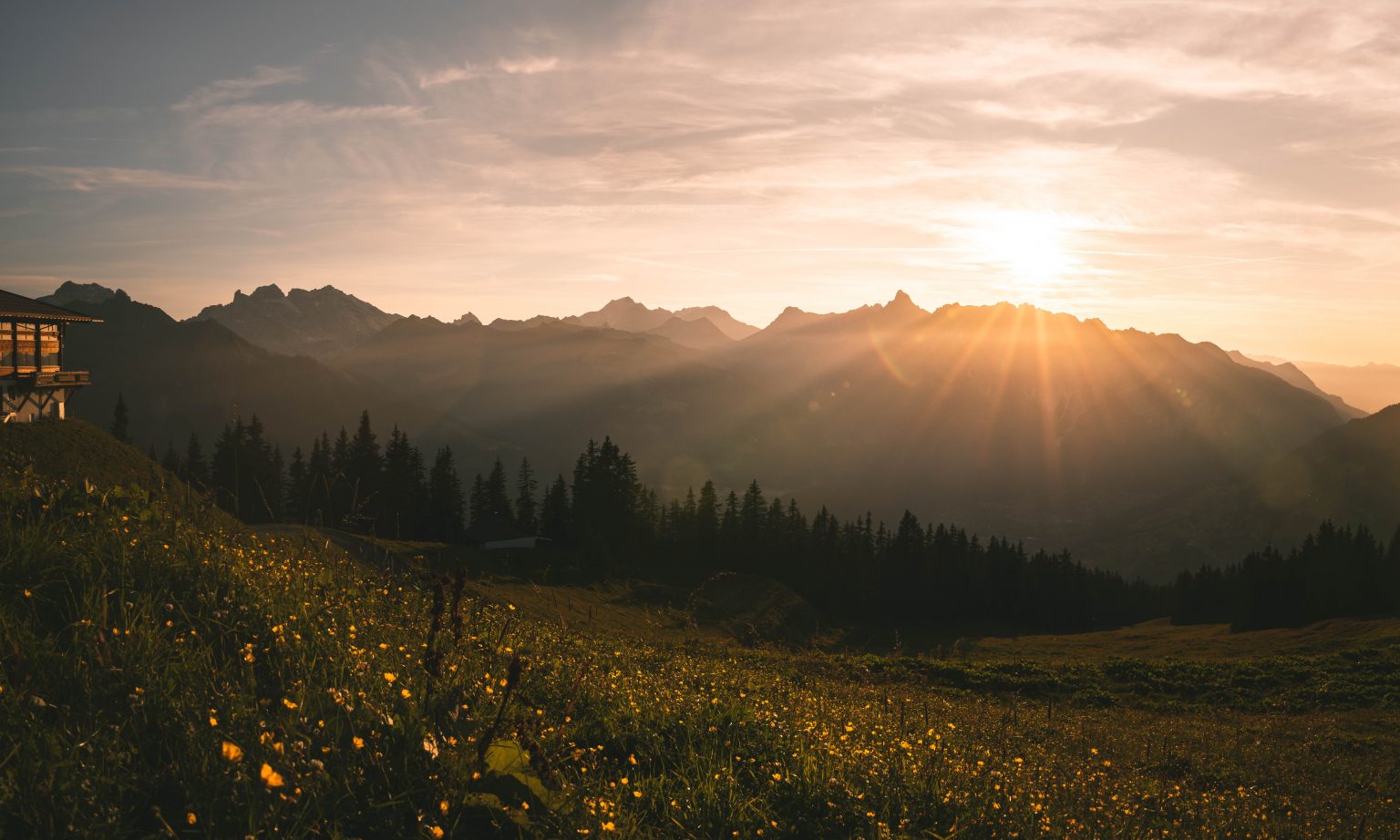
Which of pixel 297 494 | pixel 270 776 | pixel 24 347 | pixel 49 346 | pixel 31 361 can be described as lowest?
pixel 297 494

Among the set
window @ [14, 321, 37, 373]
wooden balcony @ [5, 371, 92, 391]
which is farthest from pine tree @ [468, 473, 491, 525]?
window @ [14, 321, 37, 373]

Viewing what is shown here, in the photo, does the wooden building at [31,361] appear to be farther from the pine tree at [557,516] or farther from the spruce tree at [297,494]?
the pine tree at [557,516]

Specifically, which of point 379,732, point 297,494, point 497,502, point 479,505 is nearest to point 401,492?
point 297,494

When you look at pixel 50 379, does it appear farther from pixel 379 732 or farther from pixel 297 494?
pixel 379 732

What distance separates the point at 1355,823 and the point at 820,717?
8.75 meters

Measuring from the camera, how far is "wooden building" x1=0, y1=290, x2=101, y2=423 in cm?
4088

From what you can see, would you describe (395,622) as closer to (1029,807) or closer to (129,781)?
(129,781)

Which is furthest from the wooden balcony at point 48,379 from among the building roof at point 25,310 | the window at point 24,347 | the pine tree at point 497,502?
the pine tree at point 497,502

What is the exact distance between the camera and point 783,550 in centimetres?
9900

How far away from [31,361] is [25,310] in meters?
3.52

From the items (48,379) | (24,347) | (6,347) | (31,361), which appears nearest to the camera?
(6,347)

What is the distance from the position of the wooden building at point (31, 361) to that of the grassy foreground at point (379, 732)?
43318 millimetres

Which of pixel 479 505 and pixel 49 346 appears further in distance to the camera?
pixel 479 505

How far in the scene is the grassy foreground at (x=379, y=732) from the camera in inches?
170
